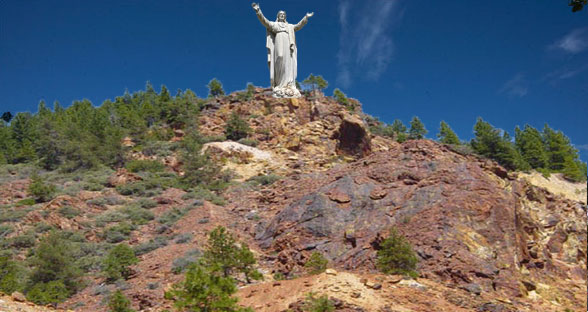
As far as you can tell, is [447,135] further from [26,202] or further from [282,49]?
[26,202]

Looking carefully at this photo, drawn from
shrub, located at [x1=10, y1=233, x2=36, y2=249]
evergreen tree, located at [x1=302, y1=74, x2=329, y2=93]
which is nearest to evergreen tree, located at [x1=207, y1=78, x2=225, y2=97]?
evergreen tree, located at [x1=302, y1=74, x2=329, y2=93]

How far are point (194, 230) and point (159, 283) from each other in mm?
3910

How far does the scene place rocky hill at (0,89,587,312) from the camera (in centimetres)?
972

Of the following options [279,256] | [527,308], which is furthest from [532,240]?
[279,256]

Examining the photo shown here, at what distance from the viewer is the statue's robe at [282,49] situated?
23.0 metres

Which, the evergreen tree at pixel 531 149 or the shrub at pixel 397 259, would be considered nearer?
the shrub at pixel 397 259

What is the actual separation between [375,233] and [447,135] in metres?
28.6

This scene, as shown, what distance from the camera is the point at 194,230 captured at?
15.8 metres

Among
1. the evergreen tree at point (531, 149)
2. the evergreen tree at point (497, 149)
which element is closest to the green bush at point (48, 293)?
the evergreen tree at point (497, 149)

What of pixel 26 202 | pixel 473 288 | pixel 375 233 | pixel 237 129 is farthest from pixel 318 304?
pixel 237 129

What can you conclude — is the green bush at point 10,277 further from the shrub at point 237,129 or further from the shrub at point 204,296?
the shrub at point 237,129

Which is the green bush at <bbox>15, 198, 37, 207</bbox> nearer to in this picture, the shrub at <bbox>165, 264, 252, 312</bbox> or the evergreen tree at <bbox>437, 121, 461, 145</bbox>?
the shrub at <bbox>165, 264, 252, 312</bbox>

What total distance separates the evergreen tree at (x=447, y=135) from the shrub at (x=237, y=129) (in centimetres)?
1622

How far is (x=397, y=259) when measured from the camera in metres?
10.2
